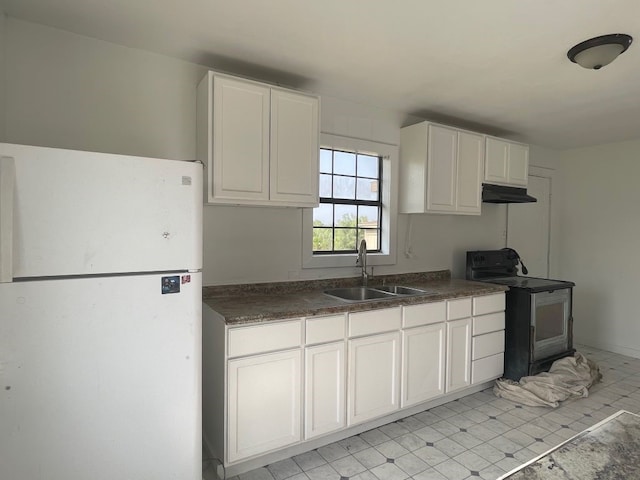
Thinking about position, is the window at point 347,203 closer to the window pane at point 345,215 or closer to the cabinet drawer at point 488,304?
the window pane at point 345,215

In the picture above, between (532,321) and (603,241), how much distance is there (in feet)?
6.80

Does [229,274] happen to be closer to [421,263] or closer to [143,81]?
[143,81]

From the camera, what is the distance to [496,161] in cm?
363

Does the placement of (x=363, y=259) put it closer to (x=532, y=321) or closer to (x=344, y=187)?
(x=344, y=187)

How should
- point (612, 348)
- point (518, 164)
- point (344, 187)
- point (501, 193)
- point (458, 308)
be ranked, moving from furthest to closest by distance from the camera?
point (612, 348) < point (518, 164) < point (501, 193) < point (344, 187) < point (458, 308)

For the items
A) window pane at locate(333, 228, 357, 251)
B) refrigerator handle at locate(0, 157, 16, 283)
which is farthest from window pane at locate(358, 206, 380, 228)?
refrigerator handle at locate(0, 157, 16, 283)

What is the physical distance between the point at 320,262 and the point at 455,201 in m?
1.36

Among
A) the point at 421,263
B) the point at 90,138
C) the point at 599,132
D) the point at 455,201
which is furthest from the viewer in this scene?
the point at 599,132

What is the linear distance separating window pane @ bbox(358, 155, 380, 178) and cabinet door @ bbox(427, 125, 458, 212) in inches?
18.0

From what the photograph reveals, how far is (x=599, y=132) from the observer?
3.99 m

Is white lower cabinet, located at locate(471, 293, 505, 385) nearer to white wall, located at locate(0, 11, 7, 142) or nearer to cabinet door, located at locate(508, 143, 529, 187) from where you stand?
cabinet door, located at locate(508, 143, 529, 187)

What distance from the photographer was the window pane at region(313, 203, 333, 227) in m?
3.04

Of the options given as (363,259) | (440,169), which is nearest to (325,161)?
(363,259)

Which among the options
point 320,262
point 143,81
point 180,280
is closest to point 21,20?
point 143,81
